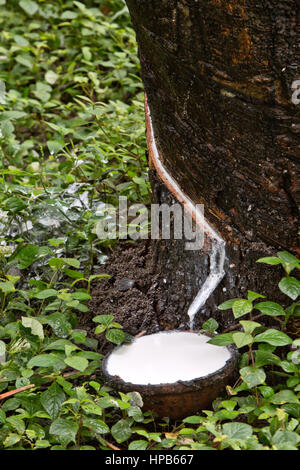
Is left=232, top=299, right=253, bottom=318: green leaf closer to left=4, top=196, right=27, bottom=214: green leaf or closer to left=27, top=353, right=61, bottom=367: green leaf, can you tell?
left=27, top=353, right=61, bottom=367: green leaf

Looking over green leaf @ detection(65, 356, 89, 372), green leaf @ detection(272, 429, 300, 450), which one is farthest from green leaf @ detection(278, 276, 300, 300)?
green leaf @ detection(65, 356, 89, 372)

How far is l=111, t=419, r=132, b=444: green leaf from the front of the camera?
73.0 inches

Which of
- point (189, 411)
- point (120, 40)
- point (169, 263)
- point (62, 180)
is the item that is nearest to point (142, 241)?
point (169, 263)

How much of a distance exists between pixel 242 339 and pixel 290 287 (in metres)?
0.22

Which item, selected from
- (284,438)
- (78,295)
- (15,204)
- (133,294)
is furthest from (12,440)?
Answer: (15,204)

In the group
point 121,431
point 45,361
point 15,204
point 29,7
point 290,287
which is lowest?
point 121,431

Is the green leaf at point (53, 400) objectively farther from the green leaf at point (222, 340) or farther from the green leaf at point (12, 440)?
the green leaf at point (222, 340)

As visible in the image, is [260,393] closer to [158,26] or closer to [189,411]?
[189,411]

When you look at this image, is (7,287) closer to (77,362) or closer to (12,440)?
(77,362)

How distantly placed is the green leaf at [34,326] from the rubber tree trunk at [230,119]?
49 centimetres

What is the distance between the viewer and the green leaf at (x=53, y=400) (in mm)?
1919

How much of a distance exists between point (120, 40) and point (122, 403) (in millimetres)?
3072

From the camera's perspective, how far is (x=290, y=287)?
6.30ft

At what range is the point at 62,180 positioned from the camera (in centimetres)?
317
